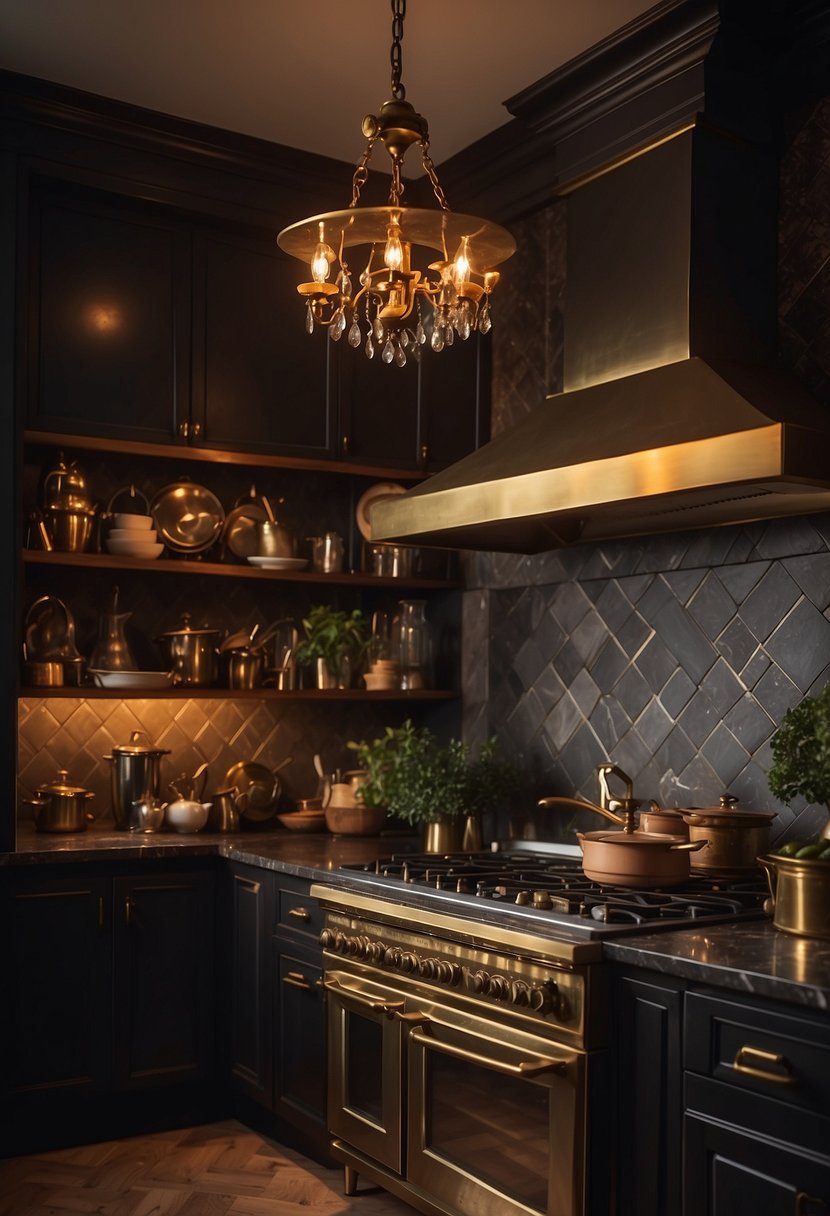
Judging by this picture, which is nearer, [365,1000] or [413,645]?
[365,1000]

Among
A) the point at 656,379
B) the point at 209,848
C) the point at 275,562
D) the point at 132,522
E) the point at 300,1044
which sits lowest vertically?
the point at 300,1044

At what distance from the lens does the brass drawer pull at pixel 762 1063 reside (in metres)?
2.04

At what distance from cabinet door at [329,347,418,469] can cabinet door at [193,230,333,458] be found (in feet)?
0.22

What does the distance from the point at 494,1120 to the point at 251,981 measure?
3.76 feet

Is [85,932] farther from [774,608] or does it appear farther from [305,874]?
[774,608]

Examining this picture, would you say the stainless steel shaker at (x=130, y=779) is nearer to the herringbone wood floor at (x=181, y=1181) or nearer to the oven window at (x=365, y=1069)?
the herringbone wood floor at (x=181, y=1181)

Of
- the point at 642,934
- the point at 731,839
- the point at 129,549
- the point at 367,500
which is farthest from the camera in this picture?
the point at 367,500

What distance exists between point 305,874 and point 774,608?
141cm

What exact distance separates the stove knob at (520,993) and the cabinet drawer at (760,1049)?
37cm

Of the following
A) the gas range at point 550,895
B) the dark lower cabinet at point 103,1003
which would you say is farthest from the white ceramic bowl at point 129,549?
the gas range at point 550,895

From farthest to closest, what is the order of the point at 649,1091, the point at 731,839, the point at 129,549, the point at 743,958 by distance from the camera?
1. the point at 129,549
2. the point at 731,839
3. the point at 649,1091
4. the point at 743,958

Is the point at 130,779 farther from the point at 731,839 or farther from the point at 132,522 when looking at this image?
the point at 731,839

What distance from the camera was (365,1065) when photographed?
3.05 metres

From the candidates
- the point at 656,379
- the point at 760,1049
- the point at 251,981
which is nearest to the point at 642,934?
the point at 760,1049
